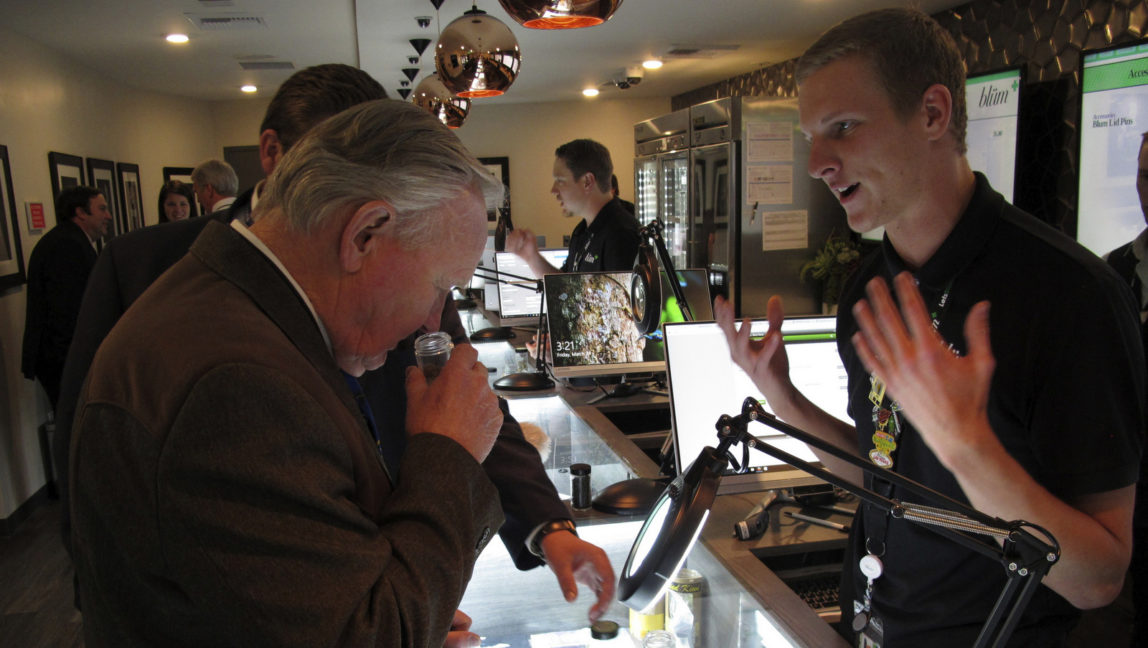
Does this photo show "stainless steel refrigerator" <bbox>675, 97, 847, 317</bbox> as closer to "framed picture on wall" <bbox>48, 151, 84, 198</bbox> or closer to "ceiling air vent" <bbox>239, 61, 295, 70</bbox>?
"ceiling air vent" <bbox>239, 61, 295, 70</bbox>

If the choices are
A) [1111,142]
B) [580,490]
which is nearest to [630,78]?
[1111,142]

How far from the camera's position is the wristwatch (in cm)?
130

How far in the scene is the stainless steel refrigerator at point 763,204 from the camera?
5992mm

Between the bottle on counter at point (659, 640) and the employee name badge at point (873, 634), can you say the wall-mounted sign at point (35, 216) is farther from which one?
the employee name badge at point (873, 634)

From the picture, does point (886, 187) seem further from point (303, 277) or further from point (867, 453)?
point (303, 277)

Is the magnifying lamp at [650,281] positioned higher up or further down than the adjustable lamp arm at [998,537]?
higher up

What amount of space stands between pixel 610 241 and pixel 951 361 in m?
2.66

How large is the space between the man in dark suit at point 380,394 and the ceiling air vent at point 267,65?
6320 mm

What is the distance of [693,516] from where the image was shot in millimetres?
756

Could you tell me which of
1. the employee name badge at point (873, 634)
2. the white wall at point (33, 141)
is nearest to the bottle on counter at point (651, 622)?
the employee name badge at point (873, 634)

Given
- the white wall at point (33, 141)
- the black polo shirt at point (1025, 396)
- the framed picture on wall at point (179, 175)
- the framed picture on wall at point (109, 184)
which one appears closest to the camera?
the black polo shirt at point (1025, 396)

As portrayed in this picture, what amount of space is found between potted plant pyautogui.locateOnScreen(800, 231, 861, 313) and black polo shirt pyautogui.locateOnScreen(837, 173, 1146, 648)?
5.04 meters

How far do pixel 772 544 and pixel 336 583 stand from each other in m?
1.27

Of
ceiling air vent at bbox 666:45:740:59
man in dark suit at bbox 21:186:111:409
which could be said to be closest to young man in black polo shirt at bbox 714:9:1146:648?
man in dark suit at bbox 21:186:111:409
